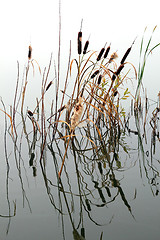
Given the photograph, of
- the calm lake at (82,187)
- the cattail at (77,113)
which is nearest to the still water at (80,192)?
the calm lake at (82,187)

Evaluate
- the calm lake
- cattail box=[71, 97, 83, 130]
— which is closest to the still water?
the calm lake

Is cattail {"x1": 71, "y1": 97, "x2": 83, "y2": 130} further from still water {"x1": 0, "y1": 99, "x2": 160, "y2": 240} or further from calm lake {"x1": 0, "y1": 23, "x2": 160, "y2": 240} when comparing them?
still water {"x1": 0, "y1": 99, "x2": 160, "y2": 240}

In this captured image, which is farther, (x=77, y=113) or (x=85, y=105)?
(x=85, y=105)

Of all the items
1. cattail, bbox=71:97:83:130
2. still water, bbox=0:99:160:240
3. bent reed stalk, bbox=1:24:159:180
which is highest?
bent reed stalk, bbox=1:24:159:180

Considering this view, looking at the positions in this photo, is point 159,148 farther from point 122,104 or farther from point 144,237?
point 122,104

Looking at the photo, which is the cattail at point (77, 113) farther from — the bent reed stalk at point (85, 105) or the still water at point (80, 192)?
the still water at point (80, 192)

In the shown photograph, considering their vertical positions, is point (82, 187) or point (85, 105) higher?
→ point (85, 105)

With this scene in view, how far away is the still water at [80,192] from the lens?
4.19ft

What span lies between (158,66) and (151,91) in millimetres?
2026

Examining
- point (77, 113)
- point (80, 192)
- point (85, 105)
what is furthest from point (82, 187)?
point (85, 105)

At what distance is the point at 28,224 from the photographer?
1317 mm

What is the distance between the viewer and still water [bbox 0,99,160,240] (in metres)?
1.28

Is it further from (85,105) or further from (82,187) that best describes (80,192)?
(85,105)

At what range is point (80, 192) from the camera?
157 cm
